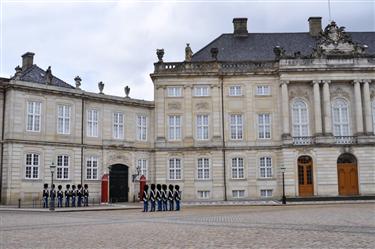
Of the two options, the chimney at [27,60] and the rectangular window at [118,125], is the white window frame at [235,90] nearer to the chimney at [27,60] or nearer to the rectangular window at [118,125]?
the rectangular window at [118,125]

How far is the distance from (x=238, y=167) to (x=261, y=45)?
13.8 m

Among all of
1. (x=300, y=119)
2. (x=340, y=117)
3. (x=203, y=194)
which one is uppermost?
(x=340, y=117)

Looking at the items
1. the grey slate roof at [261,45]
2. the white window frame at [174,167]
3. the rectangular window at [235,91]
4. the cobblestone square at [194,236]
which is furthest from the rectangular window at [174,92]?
the cobblestone square at [194,236]

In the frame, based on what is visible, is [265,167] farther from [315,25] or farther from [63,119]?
[63,119]

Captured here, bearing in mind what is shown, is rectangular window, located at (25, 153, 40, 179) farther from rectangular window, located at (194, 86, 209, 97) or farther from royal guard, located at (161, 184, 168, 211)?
rectangular window, located at (194, 86, 209, 97)

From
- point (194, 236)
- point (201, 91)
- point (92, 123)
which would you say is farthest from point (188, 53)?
point (194, 236)

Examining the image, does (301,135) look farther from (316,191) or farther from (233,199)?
(233,199)

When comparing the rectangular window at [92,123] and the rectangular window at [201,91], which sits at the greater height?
the rectangular window at [201,91]

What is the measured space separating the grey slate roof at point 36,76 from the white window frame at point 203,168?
45.5 feet

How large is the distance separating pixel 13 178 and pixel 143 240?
1005 inches

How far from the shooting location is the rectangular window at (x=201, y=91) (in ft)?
149

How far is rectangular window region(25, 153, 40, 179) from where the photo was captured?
119ft

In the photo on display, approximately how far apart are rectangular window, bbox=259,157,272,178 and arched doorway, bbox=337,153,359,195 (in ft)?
20.8

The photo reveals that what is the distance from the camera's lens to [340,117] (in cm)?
4509
